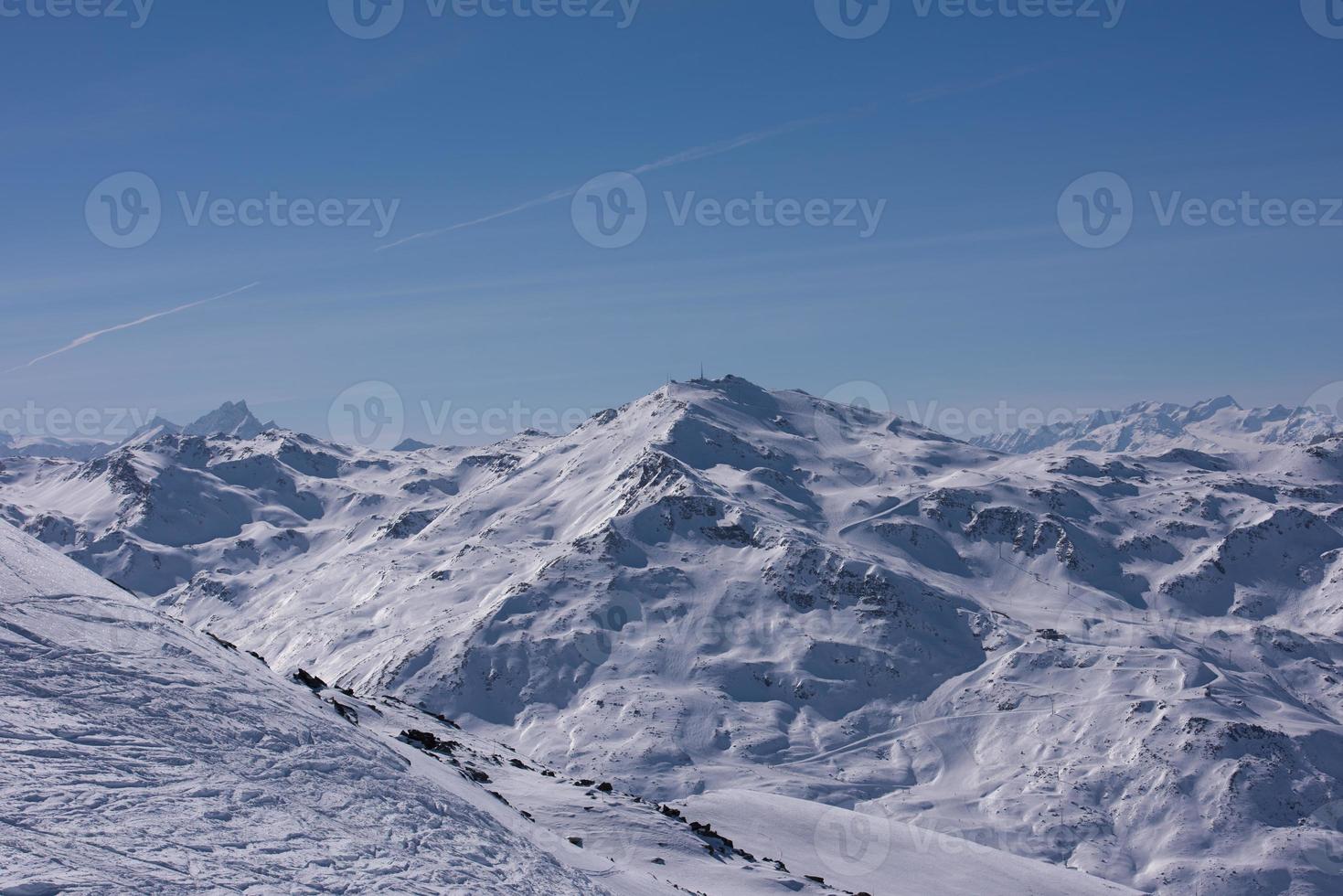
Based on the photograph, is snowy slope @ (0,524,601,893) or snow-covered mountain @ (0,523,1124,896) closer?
snowy slope @ (0,524,601,893)

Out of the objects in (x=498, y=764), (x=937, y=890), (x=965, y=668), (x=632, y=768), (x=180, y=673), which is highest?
(x=180, y=673)

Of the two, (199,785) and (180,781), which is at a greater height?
(180,781)

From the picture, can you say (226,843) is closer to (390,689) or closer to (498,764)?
(498,764)

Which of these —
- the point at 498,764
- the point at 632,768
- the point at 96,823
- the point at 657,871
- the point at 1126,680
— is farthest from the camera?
the point at 1126,680

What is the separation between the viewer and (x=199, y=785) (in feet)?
80.4

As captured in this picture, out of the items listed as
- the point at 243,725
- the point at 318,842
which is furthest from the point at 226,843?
the point at 243,725

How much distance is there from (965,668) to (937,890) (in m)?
148

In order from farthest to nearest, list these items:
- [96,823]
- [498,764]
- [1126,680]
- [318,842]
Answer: [1126,680] < [498,764] < [318,842] < [96,823]

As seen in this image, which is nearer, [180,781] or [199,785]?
[180,781]

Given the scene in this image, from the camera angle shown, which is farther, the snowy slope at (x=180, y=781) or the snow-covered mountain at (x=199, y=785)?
the snow-covered mountain at (x=199, y=785)

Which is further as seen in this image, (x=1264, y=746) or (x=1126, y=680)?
(x=1126, y=680)

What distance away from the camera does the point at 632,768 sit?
6471 inches

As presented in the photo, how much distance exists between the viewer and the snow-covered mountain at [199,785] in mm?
21281

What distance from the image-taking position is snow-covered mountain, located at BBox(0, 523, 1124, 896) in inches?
838
